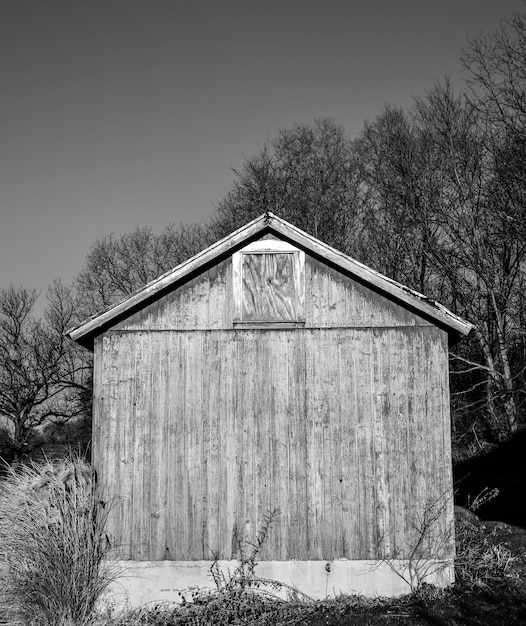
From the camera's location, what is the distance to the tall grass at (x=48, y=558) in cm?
948

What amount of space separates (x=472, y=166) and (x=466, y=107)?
98.1 inches

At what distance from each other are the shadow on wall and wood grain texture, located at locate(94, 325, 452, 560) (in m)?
4.89

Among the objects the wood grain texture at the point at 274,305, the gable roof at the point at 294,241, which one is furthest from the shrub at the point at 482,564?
the wood grain texture at the point at 274,305

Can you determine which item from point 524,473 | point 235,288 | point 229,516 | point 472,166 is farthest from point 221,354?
point 472,166

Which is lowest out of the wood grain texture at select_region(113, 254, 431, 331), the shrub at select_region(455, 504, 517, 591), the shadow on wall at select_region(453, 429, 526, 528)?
the shrub at select_region(455, 504, 517, 591)

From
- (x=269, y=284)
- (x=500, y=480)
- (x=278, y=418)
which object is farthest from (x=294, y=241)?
(x=500, y=480)

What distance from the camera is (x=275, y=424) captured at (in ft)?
35.7

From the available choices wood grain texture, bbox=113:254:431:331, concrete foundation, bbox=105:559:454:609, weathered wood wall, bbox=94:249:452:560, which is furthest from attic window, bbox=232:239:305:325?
concrete foundation, bbox=105:559:454:609

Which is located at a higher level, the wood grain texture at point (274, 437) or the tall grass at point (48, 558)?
the wood grain texture at point (274, 437)

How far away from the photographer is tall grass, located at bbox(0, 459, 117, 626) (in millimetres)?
9484

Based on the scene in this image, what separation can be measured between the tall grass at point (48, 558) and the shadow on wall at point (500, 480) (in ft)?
28.2

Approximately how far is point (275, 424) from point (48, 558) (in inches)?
154

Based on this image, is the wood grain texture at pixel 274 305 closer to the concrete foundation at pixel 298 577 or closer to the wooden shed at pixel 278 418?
the wooden shed at pixel 278 418

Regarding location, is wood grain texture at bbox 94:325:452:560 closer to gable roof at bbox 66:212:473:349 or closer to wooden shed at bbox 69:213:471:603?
wooden shed at bbox 69:213:471:603
